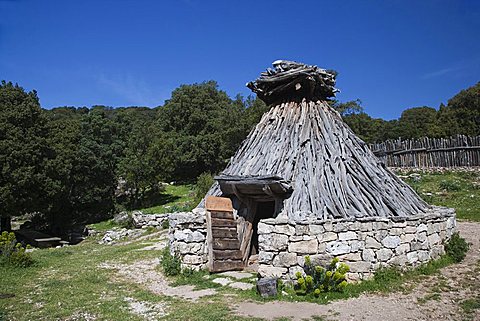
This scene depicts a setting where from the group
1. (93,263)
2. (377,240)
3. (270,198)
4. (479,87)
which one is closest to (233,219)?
(270,198)

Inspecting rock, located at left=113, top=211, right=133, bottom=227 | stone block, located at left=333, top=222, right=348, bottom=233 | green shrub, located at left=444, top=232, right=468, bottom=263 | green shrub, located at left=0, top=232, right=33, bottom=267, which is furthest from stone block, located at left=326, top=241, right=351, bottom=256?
rock, located at left=113, top=211, right=133, bottom=227

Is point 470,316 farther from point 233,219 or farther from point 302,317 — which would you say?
point 233,219

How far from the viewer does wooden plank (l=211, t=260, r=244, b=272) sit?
9797 millimetres

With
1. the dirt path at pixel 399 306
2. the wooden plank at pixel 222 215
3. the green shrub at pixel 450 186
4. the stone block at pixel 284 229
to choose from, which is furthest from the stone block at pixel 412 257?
the green shrub at pixel 450 186

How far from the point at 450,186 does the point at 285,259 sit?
1435 centimetres

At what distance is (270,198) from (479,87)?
41032 mm

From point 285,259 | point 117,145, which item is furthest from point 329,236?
point 117,145

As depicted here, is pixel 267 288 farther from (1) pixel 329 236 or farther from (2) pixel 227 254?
(2) pixel 227 254

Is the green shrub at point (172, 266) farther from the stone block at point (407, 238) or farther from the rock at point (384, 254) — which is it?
the stone block at point (407, 238)

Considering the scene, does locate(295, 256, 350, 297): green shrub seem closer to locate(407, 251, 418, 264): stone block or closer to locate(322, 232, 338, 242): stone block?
locate(322, 232, 338, 242): stone block

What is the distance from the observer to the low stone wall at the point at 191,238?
1007 centimetres

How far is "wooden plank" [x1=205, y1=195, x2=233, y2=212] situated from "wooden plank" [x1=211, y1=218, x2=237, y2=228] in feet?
0.92

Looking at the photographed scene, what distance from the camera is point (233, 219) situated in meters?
10.5

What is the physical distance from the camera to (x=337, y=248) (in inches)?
328
